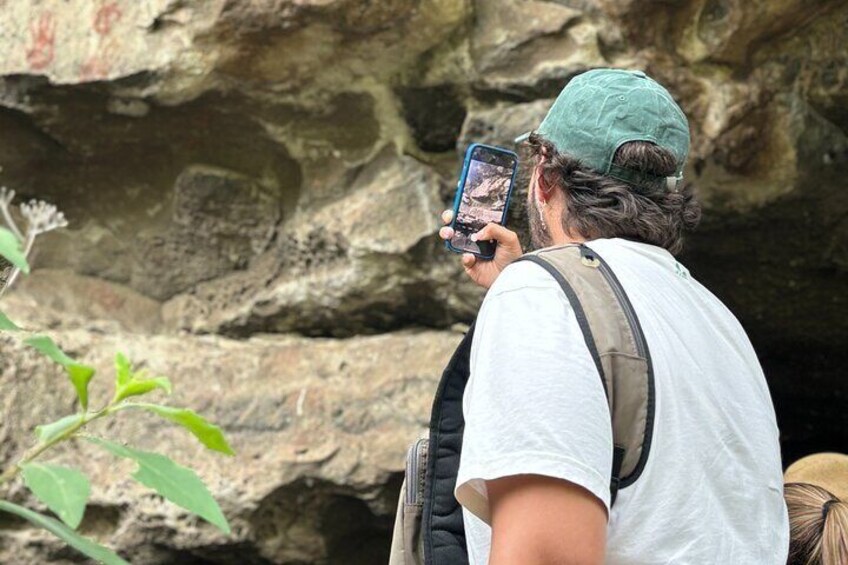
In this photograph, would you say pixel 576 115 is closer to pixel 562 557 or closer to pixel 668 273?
pixel 668 273

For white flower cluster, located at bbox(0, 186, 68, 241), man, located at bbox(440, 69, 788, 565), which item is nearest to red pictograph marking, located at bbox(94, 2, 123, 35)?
man, located at bbox(440, 69, 788, 565)

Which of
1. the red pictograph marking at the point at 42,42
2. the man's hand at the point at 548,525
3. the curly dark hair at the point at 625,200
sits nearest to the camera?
the man's hand at the point at 548,525

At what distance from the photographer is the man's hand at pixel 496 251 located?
5.80 ft

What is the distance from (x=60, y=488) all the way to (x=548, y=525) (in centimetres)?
55

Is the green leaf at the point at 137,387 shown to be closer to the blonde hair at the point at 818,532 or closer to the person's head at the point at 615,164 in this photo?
the person's head at the point at 615,164

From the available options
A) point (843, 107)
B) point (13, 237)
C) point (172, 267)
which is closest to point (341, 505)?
point (172, 267)

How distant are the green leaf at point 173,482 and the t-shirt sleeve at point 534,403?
0.44 meters

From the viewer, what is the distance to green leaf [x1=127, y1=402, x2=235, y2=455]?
0.86 meters

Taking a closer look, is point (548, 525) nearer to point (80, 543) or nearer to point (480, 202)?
point (80, 543)

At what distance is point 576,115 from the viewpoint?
1.50 metres

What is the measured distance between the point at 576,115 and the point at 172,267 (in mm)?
1998

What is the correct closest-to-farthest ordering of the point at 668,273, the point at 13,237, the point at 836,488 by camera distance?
the point at 13,237, the point at 668,273, the point at 836,488

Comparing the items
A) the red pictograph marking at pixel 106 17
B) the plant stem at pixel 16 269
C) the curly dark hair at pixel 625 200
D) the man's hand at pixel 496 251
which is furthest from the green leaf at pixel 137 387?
the red pictograph marking at pixel 106 17

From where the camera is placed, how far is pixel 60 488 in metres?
0.80
